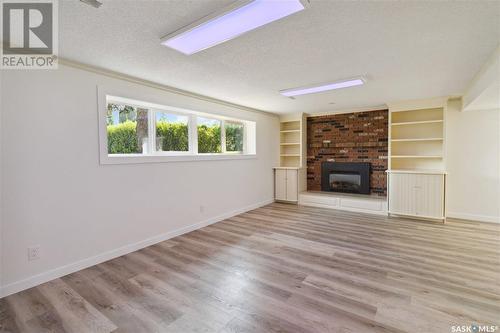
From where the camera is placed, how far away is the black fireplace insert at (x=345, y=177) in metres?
5.39

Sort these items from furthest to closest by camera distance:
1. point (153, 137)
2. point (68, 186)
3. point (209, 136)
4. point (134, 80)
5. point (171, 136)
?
point (209, 136)
point (171, 136)
point (153, 137)
point (134, 80)
point (68, 186)

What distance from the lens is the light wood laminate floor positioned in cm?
179

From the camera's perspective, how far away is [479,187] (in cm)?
425

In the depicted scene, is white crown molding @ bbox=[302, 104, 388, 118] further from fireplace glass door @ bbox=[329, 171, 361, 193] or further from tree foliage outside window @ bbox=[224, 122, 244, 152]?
tree foliage outside window @ bbox=[224, 122, 244, 152]

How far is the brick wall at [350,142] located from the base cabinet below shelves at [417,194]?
0.65 meters

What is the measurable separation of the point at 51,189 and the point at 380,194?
5.76 meters

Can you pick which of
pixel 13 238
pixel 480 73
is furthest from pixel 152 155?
pixel 480 73

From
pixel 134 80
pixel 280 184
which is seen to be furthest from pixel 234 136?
pixel 134 80

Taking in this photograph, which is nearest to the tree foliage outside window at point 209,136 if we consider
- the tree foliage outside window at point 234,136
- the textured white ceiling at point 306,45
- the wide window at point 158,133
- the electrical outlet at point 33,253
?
the wide window at point 158,133

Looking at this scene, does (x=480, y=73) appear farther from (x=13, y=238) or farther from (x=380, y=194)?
(x=13, y=238)

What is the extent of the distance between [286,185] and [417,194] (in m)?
2.72

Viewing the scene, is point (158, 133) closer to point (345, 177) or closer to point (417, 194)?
point (345, 177)

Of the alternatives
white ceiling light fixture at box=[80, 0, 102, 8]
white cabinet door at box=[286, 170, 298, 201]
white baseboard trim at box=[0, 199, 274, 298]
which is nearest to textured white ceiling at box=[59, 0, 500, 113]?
white ceiling light fixture at box=[80, 0, 102, 8]

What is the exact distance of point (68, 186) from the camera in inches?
101
